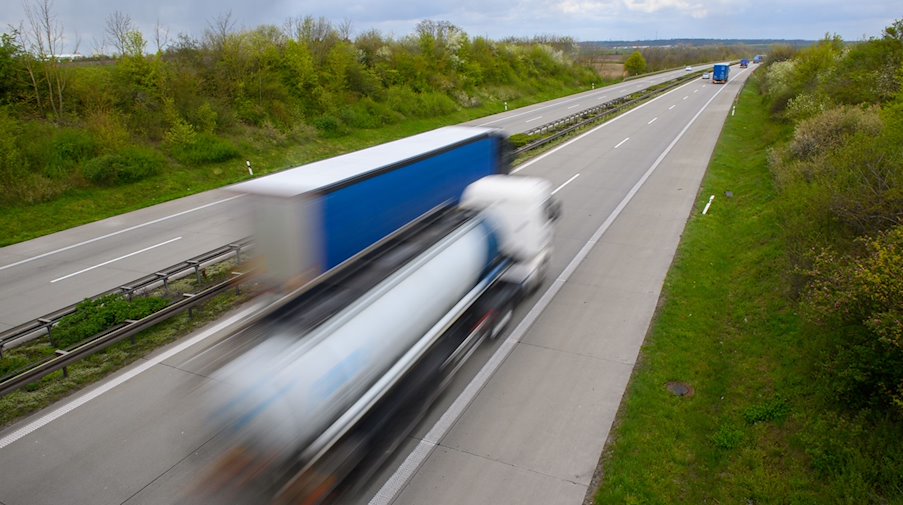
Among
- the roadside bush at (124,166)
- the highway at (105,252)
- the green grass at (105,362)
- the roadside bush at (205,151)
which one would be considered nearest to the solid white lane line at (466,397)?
the highway at (105,252)

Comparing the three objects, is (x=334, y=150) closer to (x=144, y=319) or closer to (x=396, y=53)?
(x=396, y=53)

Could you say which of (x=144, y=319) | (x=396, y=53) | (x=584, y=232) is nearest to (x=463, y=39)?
(x=396, y=53)

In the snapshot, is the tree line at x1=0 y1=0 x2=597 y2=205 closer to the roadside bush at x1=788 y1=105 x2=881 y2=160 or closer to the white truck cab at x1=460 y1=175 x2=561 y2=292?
the white truck cab at x1=460 y1=175 x2=561 y2=292

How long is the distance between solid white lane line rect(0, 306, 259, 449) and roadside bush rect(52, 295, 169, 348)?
1310 millimetres

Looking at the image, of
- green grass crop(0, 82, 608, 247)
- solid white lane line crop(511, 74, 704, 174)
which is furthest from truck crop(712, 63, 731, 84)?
green grass crop(0, 82, 608, 247)

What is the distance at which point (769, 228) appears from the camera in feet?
44.4

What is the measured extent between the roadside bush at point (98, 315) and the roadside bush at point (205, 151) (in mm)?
13674

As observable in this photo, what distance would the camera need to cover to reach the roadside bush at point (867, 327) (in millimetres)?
6320

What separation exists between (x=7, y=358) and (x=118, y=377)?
2.11 metres

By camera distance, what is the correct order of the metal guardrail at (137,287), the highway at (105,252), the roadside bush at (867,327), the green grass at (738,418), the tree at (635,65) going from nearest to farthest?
the green grass at (738,418) < the roadside bush at (867,327) < the metal guardrail at (137,287) < the highway at (105,252) < the tree at (635,65)

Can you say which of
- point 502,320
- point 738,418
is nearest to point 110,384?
point 502,320

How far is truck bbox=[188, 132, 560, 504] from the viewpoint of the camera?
5086mm

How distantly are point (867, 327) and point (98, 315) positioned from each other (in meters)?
12.6

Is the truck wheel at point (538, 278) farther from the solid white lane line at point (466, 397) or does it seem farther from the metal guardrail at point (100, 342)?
the metal guardrail at point (100, 342)
